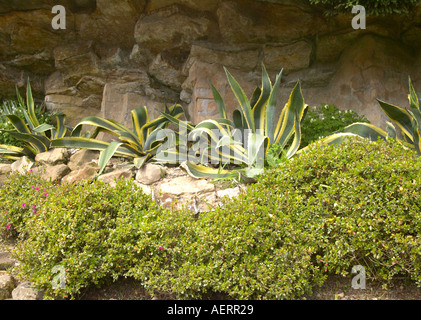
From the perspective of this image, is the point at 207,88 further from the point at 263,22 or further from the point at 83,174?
the point at 83,174

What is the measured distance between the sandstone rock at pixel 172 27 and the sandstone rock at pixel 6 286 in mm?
3531

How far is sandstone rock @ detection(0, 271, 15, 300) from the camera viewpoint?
7.21 ft

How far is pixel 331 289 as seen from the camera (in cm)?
219

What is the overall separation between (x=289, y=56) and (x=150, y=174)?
2.73 m

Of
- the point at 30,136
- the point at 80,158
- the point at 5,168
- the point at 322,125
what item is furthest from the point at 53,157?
the point at 322,125

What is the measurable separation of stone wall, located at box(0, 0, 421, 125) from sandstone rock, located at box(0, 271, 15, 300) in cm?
297

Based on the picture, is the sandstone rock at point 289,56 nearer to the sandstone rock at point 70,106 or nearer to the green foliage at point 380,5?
the green foliage at point 380,5

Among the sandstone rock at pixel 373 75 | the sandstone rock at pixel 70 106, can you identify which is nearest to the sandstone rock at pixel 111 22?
the sandstone rock at pixel 70 106

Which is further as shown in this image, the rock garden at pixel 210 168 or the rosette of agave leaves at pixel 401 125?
the rosette of agave leaves at pixel 401 125

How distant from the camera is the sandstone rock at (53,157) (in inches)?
142

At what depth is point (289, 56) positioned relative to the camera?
16.1 feet

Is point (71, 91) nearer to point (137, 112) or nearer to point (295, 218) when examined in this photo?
point (137, 112)
